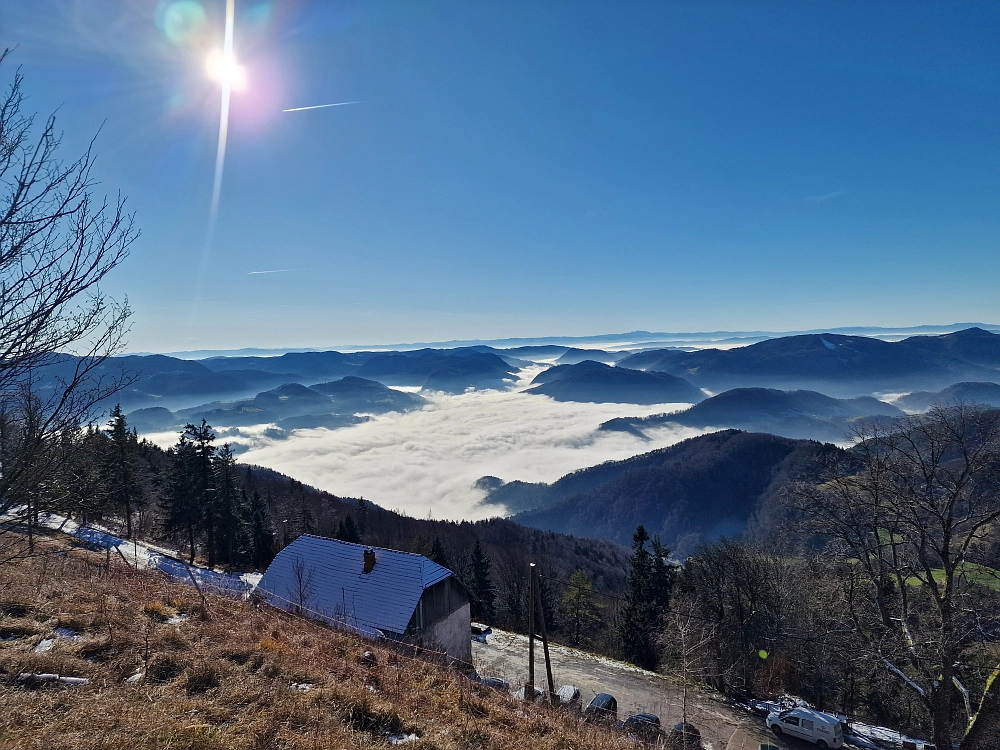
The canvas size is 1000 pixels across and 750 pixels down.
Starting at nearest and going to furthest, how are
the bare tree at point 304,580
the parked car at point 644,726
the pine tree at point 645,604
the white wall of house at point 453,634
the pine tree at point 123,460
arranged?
1. the parked car at point 644,726
2. the white wall of house at point 453,634
3. the bare tree at point 304,580
4. the pine tree at point 123,460
5. the pine tree at point 645,604

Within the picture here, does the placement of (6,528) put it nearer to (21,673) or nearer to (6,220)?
(21,673)

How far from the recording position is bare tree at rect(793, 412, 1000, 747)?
11523 mm

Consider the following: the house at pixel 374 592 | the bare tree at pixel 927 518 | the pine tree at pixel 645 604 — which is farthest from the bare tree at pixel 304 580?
the pine tree at pixel 645 604

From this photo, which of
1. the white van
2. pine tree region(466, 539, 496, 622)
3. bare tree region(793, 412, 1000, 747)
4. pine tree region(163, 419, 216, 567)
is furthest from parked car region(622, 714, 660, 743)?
pine tree region(163, 419, 216, 567)

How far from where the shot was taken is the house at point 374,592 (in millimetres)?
17844

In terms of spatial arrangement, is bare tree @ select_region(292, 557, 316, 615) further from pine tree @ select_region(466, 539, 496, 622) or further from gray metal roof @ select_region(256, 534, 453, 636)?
pine tree @ select_region(466, 539, 496, 622)

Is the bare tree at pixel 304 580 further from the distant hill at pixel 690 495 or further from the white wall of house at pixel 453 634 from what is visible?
the distant hill at pixel 690 495

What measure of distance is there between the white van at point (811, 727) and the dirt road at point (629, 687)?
595mm

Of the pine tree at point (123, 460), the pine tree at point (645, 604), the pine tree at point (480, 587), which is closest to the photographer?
the pine tree at point (123, 460)

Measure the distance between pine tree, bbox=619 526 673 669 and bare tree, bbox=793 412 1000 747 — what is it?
753 inches

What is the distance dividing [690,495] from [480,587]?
127 meters

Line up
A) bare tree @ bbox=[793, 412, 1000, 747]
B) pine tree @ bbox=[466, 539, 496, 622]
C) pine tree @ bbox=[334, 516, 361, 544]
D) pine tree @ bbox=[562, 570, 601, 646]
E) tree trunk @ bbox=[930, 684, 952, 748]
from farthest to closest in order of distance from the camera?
1. pine tree @ bbox=[334, 516, 361, 544]
2. pine tree @ bbox=[562, 570, 601, 646]
3. pine tree @ bbox=[466, 539, 496, 622]
4. bare tree @ bbox=[793, 412, 1000, 747]
5. tree trunk @ bbox=[930, 684, 952, 748]

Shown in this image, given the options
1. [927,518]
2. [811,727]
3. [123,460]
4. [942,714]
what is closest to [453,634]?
[811,727]

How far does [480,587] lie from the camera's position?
133 feet
